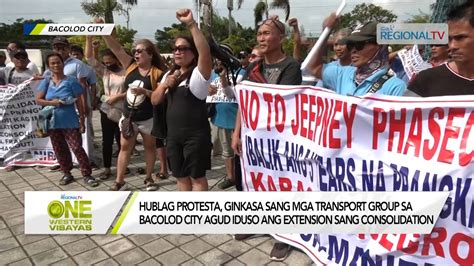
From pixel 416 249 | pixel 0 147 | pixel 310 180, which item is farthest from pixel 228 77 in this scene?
pixel 0 147

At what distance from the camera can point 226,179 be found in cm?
481

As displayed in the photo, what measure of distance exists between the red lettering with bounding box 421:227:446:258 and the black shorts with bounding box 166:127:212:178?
71.4 inches

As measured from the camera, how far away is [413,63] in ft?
12.8

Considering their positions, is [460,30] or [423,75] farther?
[423,75]

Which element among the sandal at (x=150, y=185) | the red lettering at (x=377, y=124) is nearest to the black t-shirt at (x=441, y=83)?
the red lettering at (x=377, y=124)

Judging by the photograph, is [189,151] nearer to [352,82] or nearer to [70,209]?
[70,209]

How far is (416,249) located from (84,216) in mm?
1968

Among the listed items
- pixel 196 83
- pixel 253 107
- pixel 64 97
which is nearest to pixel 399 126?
pixel 253 107

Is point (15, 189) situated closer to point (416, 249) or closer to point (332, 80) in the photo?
point (332, 80)

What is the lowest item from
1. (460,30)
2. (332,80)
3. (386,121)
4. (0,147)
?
(0,147)

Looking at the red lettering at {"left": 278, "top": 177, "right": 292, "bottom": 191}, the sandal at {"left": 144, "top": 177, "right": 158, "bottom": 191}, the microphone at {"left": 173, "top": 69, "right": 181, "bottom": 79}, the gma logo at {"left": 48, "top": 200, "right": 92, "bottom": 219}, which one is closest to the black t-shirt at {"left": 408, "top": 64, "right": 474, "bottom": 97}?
the red lettering at {"left": 278, "top": 177, "right": 292, "bottom": 191}

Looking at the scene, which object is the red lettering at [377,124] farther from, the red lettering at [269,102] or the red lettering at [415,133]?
the red lettering at [269,102]

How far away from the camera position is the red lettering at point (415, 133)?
2066 mm

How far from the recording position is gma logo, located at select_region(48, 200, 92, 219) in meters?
2.14
